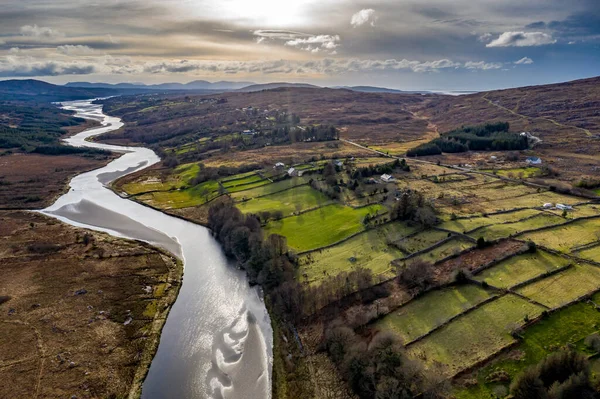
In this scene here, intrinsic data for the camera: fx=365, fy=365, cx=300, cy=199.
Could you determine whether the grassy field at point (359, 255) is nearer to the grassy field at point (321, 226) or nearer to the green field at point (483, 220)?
the grassy field at point (321, 226)

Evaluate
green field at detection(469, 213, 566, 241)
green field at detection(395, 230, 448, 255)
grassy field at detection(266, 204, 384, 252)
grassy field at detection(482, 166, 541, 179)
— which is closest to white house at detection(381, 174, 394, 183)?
grassy field at detection(266, 204, 384, 252)

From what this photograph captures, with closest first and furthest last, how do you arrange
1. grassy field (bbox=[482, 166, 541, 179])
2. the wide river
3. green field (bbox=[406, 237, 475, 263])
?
the wide river → green field (bbox=[406, 237, 475, 263]) → grassy field (bbox=[482, 166, 541, 179])

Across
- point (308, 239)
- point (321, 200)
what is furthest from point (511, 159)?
point (308, 239)

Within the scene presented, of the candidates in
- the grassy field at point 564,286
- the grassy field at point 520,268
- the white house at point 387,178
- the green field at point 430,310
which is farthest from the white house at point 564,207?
the white house at point 387,178

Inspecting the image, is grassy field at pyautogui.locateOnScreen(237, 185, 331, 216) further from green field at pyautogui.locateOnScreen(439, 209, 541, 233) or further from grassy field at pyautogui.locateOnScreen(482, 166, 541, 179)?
grassy field at pyautogui.locateOnScreen(482, 166, 541, 179)

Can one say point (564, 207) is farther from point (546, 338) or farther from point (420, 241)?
point (546, 338)
